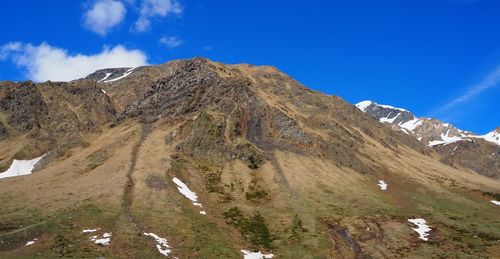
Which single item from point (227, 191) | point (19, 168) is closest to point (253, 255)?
point (227, 191)

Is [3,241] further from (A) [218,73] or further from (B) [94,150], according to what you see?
(A) [218,73]

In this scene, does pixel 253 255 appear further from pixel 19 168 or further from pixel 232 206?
pixel 19 168

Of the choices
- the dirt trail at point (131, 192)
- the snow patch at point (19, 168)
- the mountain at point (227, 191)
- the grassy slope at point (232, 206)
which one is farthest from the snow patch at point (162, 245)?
the snow patch at point (19, 168)

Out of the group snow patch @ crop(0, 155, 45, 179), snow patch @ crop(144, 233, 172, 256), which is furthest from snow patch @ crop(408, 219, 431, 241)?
snow patch @ crop(0, 155, 45, 179)

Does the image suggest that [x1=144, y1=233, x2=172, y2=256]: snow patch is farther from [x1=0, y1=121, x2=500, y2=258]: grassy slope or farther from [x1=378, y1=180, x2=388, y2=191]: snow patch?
[x1=378, y1=180, x2=388, y2=191]: snow patch

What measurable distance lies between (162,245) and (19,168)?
394 feet

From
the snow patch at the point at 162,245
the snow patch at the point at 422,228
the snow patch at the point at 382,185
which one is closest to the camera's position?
the snow patch at the point at 162,245

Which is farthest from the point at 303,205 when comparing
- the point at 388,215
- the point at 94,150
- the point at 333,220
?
the point at 94,150

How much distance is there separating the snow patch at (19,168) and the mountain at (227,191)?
75 cm

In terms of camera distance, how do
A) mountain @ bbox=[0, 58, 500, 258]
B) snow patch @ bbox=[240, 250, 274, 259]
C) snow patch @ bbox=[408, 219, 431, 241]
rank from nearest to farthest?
snow patch @ bbox=[240, 250, 274, 259]
mountain @ bbox=[0, 58, 500, 258]
snow patch @ bbox=[408, 219, 431, 241]

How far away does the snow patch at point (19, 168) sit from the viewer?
16141 cm

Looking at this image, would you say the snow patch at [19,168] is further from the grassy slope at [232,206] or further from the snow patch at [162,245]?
the snow patch at [162,245]

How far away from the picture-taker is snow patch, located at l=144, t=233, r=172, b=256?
68.8 m

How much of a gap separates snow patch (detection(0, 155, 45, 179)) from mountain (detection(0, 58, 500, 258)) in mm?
750
